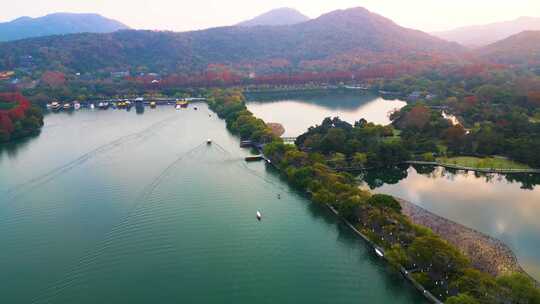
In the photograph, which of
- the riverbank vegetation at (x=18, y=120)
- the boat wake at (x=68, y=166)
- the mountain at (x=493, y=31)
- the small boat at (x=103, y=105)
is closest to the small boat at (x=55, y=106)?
the small boat at (x=103, y=105)

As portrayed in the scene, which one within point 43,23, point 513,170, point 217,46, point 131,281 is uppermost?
point 43,23

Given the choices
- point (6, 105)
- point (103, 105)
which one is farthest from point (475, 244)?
point (103, 105)

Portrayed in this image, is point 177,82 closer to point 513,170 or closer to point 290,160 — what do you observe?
point 290,160

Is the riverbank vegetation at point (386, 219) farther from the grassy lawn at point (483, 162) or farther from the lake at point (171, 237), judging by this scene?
the grassy lawn at point (483, 162)

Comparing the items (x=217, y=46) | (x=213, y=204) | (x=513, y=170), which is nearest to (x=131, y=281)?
(x=213, y=204)

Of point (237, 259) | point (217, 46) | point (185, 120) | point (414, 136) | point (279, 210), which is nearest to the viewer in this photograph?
point (237, 259)

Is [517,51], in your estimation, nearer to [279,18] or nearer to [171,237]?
[171,237]

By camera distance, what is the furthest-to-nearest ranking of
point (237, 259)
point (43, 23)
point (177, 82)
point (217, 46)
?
point (43, 23), point (217, 46), point (177, 82), point (237, 259)
